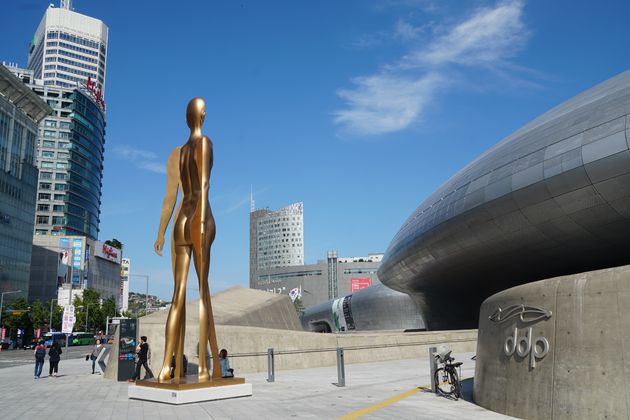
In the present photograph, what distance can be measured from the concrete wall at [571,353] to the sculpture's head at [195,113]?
8.79m

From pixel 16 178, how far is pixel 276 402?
277 ft

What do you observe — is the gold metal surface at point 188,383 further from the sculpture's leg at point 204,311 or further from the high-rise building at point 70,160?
the high-rise building at point 70,160

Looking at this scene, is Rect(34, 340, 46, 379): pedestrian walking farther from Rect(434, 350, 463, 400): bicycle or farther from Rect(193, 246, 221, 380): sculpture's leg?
Rect(434, 350, 463, 400): bicycle

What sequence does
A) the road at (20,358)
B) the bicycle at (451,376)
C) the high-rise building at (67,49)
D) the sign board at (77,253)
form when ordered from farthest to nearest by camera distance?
the high-rise building at (67,49)
the sign board at (77,253)
the road at (20,358)
the bicycle at (451,376)

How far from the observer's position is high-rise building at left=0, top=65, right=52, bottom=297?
7956cm

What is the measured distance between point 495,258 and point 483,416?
55.9ft

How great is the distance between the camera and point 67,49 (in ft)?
589

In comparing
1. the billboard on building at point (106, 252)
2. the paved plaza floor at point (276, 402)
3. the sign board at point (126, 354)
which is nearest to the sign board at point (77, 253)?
the billboard on building at point (106, 252)

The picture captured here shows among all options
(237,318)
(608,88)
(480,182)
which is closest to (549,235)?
(480,182)

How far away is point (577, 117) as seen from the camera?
819 inches

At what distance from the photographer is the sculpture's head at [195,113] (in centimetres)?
1416

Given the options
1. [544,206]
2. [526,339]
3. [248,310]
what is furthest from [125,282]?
[526,339]

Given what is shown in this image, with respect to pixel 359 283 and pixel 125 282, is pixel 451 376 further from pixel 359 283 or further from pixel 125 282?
pixel 125 282

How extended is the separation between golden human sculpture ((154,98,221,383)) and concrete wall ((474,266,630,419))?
695 centimetres
